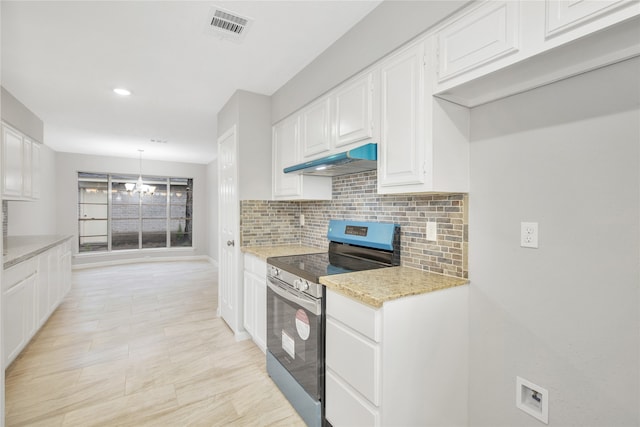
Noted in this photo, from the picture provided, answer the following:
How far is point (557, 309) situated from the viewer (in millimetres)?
1312

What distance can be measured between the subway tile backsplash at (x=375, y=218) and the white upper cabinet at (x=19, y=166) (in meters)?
2.45

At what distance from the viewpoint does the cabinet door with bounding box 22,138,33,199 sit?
11.3 ft

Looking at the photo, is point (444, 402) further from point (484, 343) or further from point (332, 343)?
point (332, 343)

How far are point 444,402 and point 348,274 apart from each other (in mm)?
818

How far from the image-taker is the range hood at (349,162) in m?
1.76

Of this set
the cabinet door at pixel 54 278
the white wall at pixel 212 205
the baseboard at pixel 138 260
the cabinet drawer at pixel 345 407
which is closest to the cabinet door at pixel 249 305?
the cabinet drawer at pixel 345 407

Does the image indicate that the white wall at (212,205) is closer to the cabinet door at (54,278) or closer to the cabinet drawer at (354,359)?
the cabinet door at (54,278)

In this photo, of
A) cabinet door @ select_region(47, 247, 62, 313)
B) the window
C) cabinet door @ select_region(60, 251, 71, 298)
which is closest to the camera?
cabinet door @ select_region(47, 247, 62, 313)

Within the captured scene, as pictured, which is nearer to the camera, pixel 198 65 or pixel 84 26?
pixel 84 26

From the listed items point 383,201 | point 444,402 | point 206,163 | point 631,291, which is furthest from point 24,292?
point 206,163

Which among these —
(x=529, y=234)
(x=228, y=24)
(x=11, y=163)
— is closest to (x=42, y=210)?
(x=11, y=163)

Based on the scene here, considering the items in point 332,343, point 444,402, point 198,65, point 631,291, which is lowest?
point 444,402

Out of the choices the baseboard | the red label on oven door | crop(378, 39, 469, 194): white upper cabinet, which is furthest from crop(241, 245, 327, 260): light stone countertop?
the baseboard

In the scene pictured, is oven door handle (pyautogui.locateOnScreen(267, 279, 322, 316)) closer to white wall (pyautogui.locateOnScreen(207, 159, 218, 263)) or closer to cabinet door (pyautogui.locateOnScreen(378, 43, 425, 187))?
cabinet door (pyautogui.locateOnScreen(378, 43, 425, 187))
